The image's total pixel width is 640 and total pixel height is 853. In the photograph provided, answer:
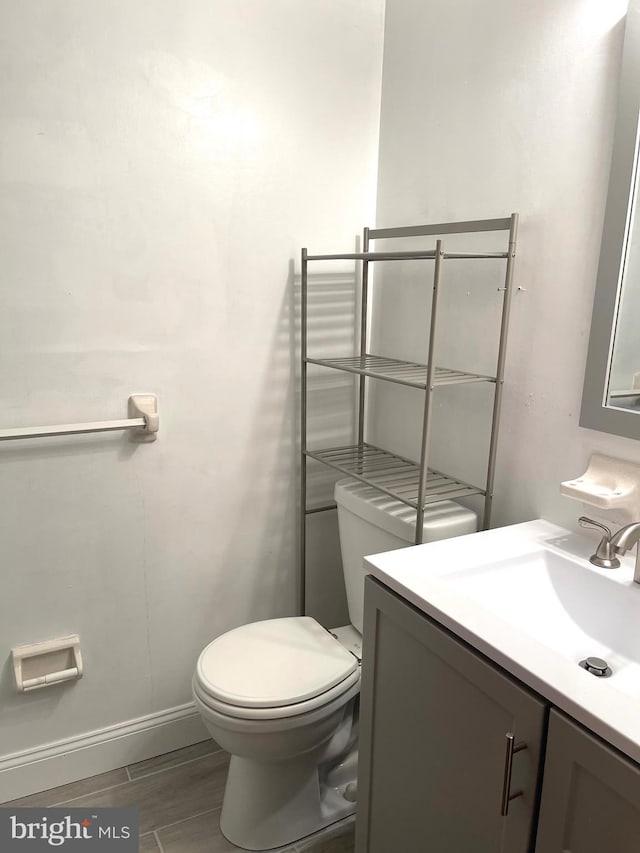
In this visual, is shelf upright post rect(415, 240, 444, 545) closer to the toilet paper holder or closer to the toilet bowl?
the toilet bowl

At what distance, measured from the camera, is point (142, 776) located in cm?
183

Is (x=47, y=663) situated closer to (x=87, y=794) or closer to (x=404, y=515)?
(x=87, y=794)

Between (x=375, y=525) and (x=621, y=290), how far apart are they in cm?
79

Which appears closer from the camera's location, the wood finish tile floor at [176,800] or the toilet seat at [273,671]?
the toilet seat at [273,671]

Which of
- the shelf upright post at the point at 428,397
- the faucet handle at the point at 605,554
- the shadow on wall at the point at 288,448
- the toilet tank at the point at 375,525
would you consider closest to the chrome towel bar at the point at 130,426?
the shadow on wall at the point at 288,448

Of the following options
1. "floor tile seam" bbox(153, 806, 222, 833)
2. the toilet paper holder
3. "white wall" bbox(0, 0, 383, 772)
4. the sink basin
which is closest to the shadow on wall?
"white wall" bbox(0, 0, 383, 772)

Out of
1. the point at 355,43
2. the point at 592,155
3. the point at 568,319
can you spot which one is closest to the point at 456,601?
the point at 568,319

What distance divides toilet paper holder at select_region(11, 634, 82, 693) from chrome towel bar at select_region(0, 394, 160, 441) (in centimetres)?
57

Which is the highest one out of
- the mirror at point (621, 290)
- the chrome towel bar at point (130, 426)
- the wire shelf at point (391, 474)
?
the mirror at point (621, 290)

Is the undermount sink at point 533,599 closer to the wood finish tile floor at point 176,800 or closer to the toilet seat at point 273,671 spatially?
the toilet seat at point 273,671

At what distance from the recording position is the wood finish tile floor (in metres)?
1.62

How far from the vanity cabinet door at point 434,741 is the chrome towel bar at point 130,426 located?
0.77 meters

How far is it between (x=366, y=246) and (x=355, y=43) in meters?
0.56

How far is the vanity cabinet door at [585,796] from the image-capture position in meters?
0.77
